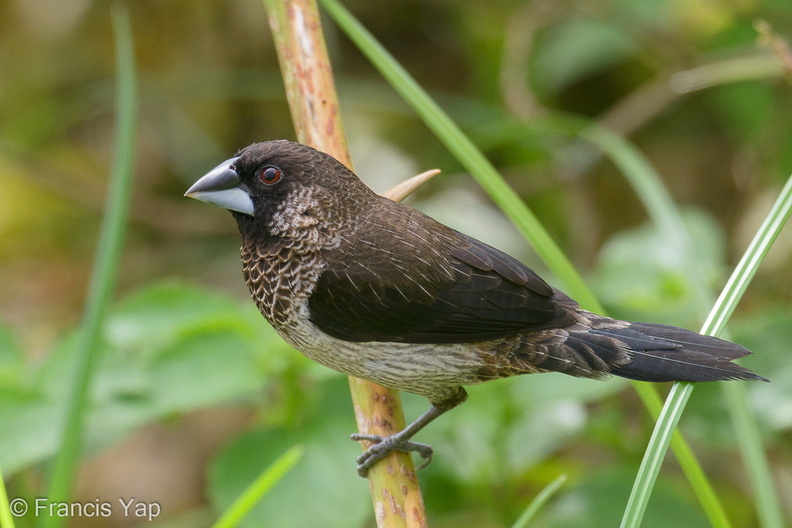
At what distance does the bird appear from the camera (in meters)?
1.92

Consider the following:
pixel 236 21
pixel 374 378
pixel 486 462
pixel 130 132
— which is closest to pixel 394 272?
pixel 374 378

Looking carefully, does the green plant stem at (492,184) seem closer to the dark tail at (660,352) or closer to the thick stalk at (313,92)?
the dark tail at (660,352)

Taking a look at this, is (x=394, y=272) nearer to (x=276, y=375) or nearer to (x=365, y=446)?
(x=365, y=446)

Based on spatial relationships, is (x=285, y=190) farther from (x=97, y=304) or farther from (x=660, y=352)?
(x=660, y=352)

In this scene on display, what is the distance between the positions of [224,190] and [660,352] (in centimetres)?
103

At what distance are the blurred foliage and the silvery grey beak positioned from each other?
49 cm

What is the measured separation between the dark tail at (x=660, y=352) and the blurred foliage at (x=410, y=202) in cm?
49

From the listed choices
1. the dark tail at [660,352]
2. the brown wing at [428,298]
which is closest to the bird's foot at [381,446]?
the brown wing at [428,298]

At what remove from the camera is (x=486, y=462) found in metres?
2.78

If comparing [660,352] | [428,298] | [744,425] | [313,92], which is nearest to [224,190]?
[313,92]

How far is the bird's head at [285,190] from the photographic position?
197cm

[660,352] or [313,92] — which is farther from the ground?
[313,92]

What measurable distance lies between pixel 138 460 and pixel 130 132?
280 centimetres

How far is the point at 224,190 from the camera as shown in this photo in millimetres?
1976
